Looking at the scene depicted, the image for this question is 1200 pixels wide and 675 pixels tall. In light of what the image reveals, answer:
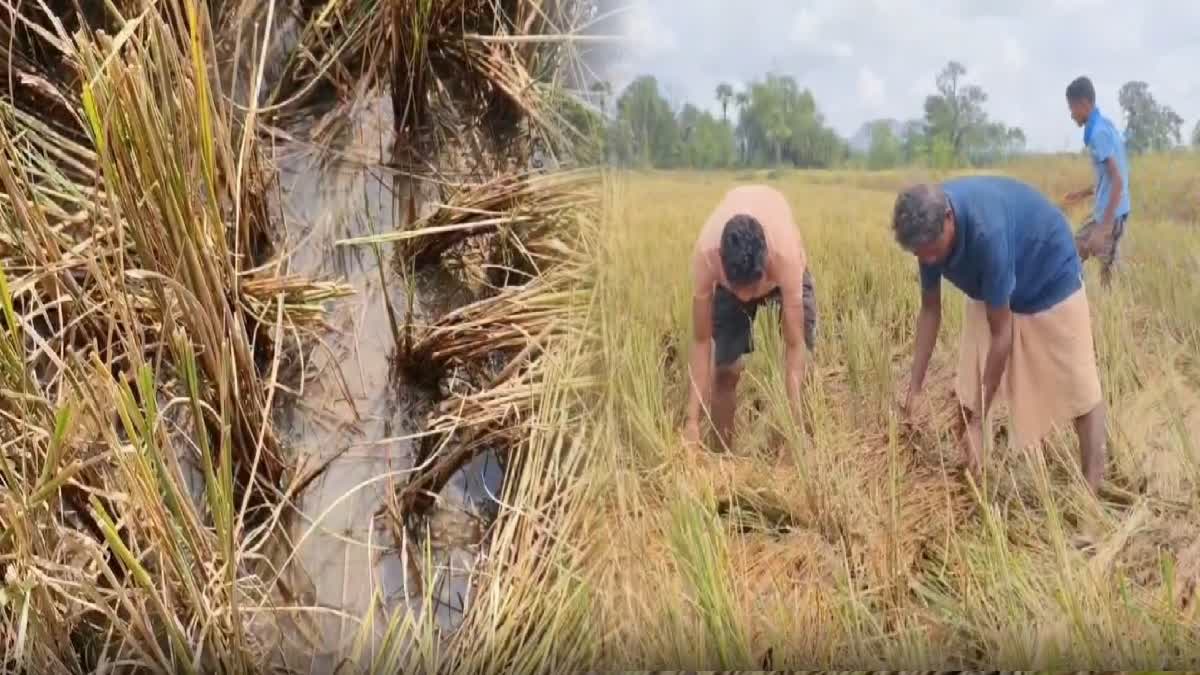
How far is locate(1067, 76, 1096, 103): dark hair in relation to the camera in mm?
1385

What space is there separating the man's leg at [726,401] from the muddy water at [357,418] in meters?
0.31

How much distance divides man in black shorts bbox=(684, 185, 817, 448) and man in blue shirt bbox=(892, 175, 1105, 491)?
0.49 ft

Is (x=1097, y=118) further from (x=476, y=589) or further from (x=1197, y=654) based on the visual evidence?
(x=476, y=589)

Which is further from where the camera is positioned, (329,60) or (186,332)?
(329,60)

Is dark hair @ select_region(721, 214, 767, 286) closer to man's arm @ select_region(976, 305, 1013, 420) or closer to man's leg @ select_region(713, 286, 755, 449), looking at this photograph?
man's leg @ select_region(713, 286, 755, 449)

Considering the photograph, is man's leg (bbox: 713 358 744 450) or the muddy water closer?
man's leg (bbox: 713 358 744 450)

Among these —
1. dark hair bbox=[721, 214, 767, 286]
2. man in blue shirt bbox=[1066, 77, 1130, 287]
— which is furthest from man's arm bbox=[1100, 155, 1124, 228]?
dark hair bbox=[721, 214, 767, 286]

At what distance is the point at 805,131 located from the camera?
141 centimetres

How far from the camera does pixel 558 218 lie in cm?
150

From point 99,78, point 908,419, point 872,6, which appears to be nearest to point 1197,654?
point 908,419

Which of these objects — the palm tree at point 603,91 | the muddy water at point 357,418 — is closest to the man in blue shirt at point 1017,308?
the palm tree at point 603,91

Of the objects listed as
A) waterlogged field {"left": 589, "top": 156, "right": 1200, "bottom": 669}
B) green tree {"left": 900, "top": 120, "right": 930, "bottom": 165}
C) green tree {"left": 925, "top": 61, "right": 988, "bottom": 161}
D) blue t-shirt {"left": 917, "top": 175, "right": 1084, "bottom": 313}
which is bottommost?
waterlogged field {"left": 589, "top": 156, "right": 1200, "bottom": 669}

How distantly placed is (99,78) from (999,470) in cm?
113

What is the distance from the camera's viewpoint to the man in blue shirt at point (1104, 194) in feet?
4.46
